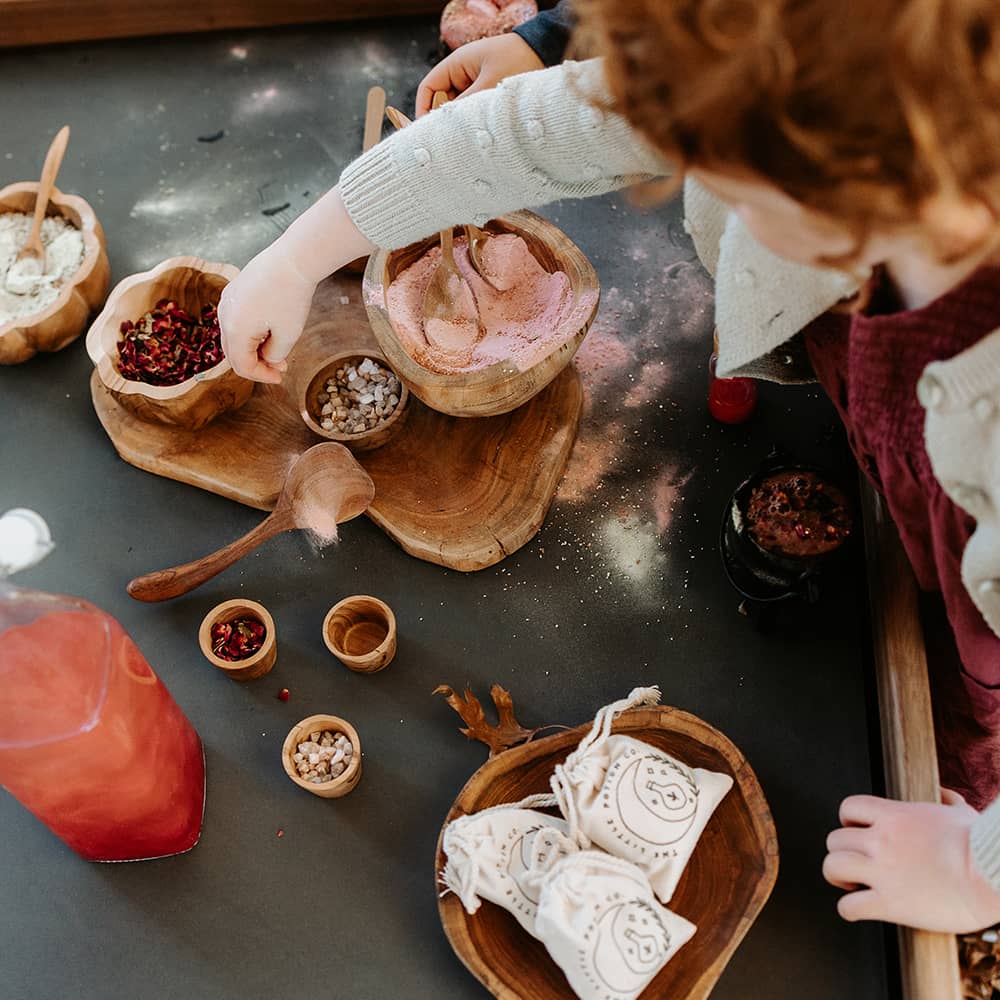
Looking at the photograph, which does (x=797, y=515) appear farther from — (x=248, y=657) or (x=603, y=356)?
(x=248, y=657)

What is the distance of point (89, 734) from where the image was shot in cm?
78

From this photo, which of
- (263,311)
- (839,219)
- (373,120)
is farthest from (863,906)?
(373,120)

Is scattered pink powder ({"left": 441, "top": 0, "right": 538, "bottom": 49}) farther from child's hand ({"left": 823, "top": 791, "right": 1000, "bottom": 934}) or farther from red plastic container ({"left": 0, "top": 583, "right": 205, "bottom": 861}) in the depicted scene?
child's hand ({"left": 823, "top": 791, "right": 1000, "bottom": 934})

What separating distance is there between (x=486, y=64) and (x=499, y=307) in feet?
0.92

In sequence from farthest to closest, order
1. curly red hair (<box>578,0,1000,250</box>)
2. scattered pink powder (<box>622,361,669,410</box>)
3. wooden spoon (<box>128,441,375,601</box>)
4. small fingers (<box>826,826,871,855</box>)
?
scattered pink powder (<box>622,361,669,410</box>) → wooden spoon (<box>128,441,375,601</box>) → small fingers (<box>826,826,871,855</box>) → curly red hair (<box>578,0,1000,250</box>)

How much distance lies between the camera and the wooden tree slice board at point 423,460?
1062mm

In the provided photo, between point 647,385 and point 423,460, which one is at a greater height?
point 647,385

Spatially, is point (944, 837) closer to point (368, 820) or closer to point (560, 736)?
point (560, 736)

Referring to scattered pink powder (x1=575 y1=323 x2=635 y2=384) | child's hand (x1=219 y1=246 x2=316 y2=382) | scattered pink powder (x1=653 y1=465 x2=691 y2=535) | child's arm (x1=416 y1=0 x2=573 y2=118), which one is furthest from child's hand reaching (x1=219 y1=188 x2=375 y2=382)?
scattered pink powder (x1=653 y1=465 x2=691 y2=535)

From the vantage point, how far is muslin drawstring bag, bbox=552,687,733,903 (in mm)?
818

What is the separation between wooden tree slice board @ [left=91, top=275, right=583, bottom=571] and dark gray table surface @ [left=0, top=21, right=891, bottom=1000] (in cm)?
3

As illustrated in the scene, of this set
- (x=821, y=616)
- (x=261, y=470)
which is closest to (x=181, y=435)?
(x=261, y=470)

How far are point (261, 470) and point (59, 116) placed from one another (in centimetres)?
79

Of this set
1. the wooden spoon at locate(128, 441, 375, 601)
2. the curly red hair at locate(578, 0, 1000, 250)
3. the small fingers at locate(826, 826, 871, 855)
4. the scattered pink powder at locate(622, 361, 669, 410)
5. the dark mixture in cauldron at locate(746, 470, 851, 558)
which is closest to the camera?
the curly red hair at locate(578, 0, 1000, 250)
